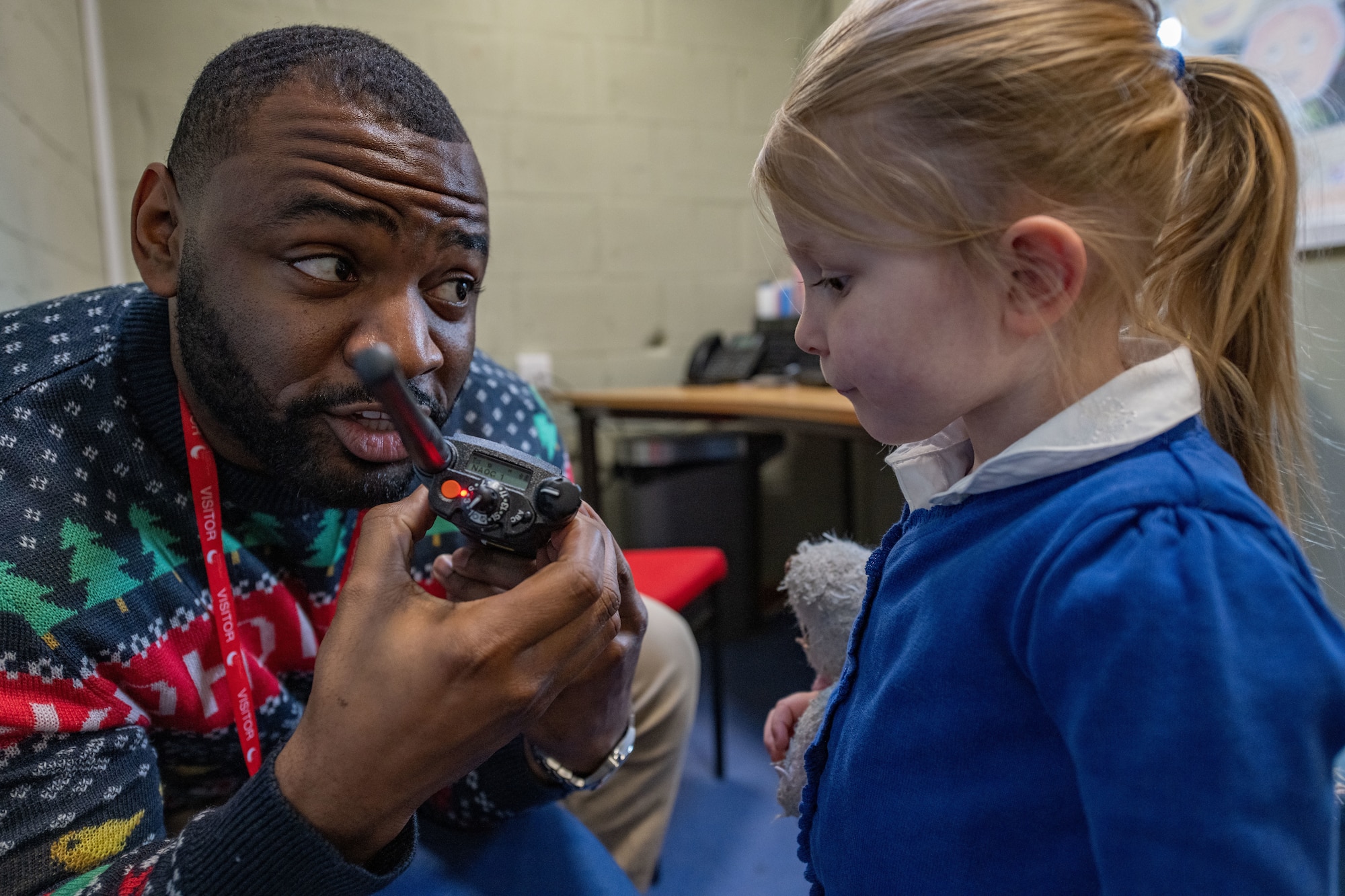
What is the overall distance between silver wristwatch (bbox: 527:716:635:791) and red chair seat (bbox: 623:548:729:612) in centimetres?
71

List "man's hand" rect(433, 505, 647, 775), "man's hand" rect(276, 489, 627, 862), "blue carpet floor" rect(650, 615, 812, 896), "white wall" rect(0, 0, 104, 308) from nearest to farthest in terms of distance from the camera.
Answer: "man's hand" rect(276, 489, 627, 862) < "man's hand" rect(433, 505, 647, 775) < "white wall" rect(0, 0, 104, 308) < "blue carpet floor" rect(650, 615, 812, 896)

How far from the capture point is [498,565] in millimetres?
653

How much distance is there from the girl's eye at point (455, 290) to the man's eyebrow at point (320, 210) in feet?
0.33

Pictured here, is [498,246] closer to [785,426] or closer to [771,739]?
[785,426]

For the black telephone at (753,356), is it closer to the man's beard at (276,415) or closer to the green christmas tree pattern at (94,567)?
the man's beard at (276,415)

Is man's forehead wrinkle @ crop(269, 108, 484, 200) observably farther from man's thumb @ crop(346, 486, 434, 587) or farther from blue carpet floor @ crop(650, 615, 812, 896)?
blue carpet floor @ crop(650, 615, 812, 896)

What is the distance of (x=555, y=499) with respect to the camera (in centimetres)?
58

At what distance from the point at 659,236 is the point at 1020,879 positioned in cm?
258

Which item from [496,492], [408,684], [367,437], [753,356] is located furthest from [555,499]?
[753,356]

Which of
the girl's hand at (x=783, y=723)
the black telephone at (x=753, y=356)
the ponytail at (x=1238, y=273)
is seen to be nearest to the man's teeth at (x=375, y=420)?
the girl's hand at (x=783, y=723)

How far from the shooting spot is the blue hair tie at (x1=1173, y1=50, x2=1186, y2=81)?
0.52 metres

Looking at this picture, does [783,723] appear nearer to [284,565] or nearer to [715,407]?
[284,565]

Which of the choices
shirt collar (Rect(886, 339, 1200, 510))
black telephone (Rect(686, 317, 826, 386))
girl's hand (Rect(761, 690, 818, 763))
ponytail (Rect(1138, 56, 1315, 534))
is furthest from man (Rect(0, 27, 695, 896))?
black telephone (Rect(686, 317, 826, 386))

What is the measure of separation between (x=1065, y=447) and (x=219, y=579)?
69 cm
